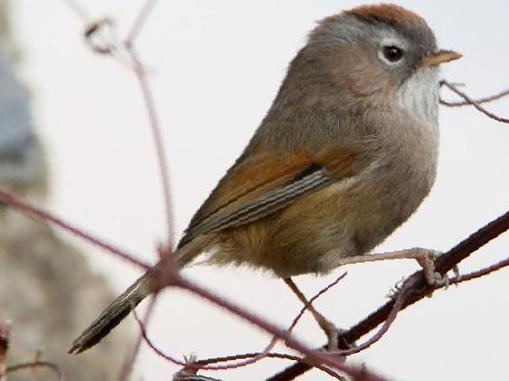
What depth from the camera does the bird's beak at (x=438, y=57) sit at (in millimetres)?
3201

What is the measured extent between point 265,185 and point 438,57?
0.59 metres

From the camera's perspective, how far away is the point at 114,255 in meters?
1.24

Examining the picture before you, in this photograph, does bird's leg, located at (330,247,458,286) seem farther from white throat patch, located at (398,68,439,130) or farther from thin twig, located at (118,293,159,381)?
thin twig, located at (118,293,159,381)

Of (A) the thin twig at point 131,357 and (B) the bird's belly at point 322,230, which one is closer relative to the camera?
(A) the thin twig at point 131,357

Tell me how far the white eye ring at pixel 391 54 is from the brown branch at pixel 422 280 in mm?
1350

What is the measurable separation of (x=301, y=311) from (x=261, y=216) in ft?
3.19

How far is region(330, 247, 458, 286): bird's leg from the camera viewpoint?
6.72 ft

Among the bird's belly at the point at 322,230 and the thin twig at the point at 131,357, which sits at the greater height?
the bird's belly at the point at 322,230

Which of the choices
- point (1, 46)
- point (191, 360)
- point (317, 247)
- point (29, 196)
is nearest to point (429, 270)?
point (191, 360)

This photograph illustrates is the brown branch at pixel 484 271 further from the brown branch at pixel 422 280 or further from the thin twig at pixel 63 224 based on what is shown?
the thin twig at pixel 63 224

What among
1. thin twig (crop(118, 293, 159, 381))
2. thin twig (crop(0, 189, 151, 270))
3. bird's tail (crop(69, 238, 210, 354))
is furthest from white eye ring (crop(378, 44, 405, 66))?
thin twig (crop(0, 189, 151, 270))

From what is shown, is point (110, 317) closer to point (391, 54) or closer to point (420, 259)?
point (420, 259)

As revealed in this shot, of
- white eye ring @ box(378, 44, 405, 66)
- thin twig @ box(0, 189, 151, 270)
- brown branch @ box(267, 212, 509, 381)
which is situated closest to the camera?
thin twig @ box(0, 189, 151, 270)

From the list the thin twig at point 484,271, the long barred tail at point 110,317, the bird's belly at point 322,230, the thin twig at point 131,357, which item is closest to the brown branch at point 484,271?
the thin twig at point 484,271
